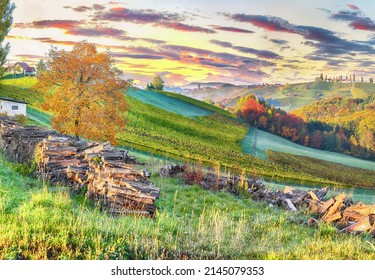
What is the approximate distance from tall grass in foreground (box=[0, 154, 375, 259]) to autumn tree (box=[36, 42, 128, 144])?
10350 mm

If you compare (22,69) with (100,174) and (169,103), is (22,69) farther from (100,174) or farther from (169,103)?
(100,174)

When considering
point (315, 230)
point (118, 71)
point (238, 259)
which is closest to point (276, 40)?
point (118, 71)

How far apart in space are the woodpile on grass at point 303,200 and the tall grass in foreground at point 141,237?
93 cm

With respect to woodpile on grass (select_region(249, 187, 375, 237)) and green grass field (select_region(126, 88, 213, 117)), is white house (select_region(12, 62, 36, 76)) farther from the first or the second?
woodpile on grass (select_region(249, 187, 375, 237))

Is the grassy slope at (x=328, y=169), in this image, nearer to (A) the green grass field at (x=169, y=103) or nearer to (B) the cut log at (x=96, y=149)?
(A) the green grass field at (x=169, y=103)

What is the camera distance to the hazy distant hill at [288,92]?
92.9 feet

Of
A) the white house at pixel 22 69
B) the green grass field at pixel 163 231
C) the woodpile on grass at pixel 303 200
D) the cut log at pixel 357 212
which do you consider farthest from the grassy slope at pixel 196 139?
the cut log at pixel 357 212

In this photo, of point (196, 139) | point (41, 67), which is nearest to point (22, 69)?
point (41, 67)

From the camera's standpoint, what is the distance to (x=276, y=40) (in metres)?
24.8

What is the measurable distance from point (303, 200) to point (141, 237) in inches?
315

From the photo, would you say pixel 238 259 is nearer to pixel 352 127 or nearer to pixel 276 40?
pixel 276 40

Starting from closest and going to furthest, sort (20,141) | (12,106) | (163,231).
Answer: (163,231), (20,141), (12,106)

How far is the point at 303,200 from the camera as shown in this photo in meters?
15.3

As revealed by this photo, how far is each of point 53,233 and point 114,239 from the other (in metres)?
1.00
